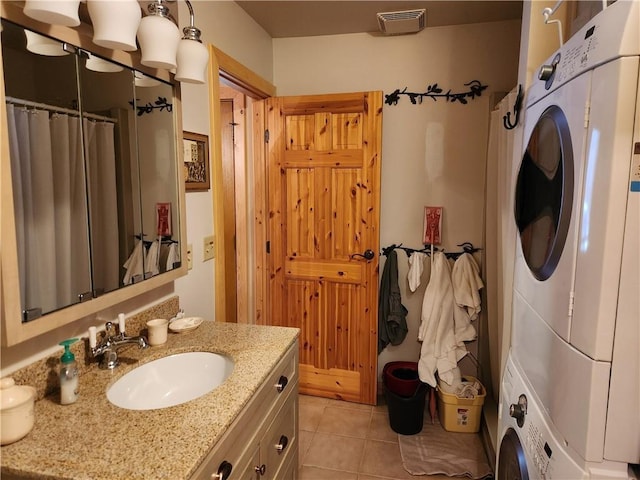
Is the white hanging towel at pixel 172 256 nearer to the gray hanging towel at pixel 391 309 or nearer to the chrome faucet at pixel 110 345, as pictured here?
the chrome faucet at pixel 110 345

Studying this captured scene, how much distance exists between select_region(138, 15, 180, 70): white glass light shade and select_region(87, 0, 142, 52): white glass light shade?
12 cm

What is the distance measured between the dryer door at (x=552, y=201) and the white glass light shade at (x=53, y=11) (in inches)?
48.9

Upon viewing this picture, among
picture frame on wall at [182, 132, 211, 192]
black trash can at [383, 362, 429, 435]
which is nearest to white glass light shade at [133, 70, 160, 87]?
picture frame on wall at [182, 132, 211, 192]

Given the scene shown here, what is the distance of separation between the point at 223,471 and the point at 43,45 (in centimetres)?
121

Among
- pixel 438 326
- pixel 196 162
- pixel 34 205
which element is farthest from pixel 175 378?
pixel 438 326

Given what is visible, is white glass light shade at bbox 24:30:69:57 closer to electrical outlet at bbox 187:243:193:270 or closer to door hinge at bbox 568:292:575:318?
electrical outlet at bbox 187:243:193:270

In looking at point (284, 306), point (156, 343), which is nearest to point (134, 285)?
point (156, 343)

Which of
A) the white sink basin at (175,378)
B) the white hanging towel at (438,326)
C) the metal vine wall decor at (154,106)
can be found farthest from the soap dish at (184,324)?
the white hanging towel at (438,326)

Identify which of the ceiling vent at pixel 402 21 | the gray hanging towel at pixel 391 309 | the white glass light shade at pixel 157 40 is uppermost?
the ceiling vent at pixel 402 21

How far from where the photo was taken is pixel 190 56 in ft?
4.59

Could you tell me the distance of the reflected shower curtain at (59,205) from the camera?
101cm

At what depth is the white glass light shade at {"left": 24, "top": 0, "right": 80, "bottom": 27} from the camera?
919mm

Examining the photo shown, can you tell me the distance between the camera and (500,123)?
7.18ft

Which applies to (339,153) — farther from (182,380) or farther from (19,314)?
(19,314)
